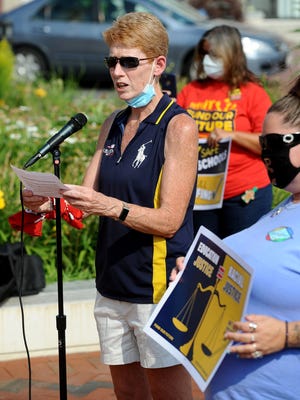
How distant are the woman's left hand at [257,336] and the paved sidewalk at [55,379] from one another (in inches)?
102

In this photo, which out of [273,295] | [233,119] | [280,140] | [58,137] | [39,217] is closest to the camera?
[273,295]

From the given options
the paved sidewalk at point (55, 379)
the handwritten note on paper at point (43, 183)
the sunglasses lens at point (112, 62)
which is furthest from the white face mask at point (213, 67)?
the handwritten note on paper at point (43, 183)

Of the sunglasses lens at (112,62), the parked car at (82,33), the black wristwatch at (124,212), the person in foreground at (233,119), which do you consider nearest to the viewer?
the black wristwatch at (124,212)

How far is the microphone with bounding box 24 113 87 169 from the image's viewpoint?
3511mm

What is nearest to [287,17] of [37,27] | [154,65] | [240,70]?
[37,27]

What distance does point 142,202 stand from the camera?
3.58m

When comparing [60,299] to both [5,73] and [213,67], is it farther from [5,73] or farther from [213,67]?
[5,73]

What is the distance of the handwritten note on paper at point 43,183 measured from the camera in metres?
3.23

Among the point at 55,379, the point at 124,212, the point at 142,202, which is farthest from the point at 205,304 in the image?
the point at 55,379

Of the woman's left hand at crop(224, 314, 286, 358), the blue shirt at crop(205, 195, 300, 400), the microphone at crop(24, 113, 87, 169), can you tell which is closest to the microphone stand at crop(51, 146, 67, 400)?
the microphone at crop(24, 113, 87, 169)

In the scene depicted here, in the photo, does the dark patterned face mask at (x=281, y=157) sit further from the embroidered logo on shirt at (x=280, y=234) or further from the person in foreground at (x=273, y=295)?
the embroidered logo on shirt at (x=280, y=234)

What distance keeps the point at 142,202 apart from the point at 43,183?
464mm

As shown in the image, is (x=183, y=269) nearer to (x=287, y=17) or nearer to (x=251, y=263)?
(x=251, y=263)

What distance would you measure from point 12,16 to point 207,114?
12.4m
